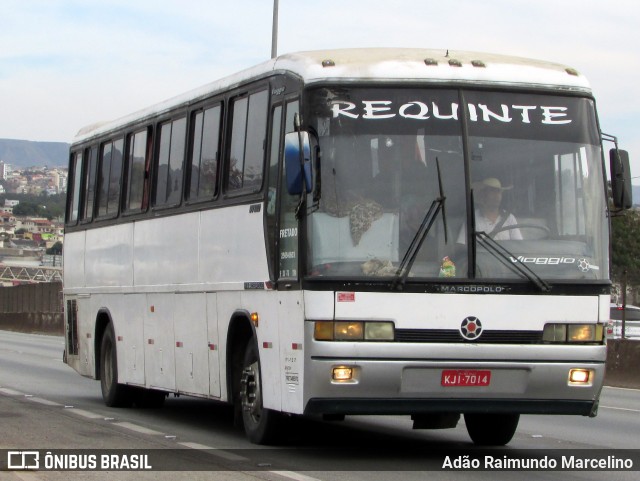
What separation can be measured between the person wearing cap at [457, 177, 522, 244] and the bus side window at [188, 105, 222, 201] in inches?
128

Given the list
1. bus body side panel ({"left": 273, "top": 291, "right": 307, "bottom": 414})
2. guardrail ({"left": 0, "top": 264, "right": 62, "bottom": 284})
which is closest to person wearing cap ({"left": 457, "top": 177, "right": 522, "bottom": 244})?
bus body side panel ({"left": 273, "top": 291, "right": 307, "bottom": 414})

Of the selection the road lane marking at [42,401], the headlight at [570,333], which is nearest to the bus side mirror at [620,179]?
the headlight at [570,333]

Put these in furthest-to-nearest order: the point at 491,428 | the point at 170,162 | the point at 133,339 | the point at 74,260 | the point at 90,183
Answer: the point at 74,260 → the point at 90,183 → the point at 133,339 → the point at 170,162 → the point at 491,428

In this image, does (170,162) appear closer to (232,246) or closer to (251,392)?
(232,246)

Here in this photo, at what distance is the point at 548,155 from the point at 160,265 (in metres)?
5.28

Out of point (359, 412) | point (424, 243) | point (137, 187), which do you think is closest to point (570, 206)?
point (424, 243)

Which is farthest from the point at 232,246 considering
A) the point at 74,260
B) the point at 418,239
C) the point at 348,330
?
the point at 74,260

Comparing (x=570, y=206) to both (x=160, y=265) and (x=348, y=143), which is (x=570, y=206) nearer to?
(x=348, y=143)

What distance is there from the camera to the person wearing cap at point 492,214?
10.9 m

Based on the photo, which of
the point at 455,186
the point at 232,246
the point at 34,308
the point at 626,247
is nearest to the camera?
the point at 455,186

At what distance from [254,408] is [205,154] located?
2842 mm

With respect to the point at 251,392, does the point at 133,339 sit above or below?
above

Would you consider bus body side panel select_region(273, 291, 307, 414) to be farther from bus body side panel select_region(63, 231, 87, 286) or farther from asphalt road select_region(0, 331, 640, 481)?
bus body side panel select_region(63, 231, 87, 286)

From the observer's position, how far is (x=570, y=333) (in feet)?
36.2
